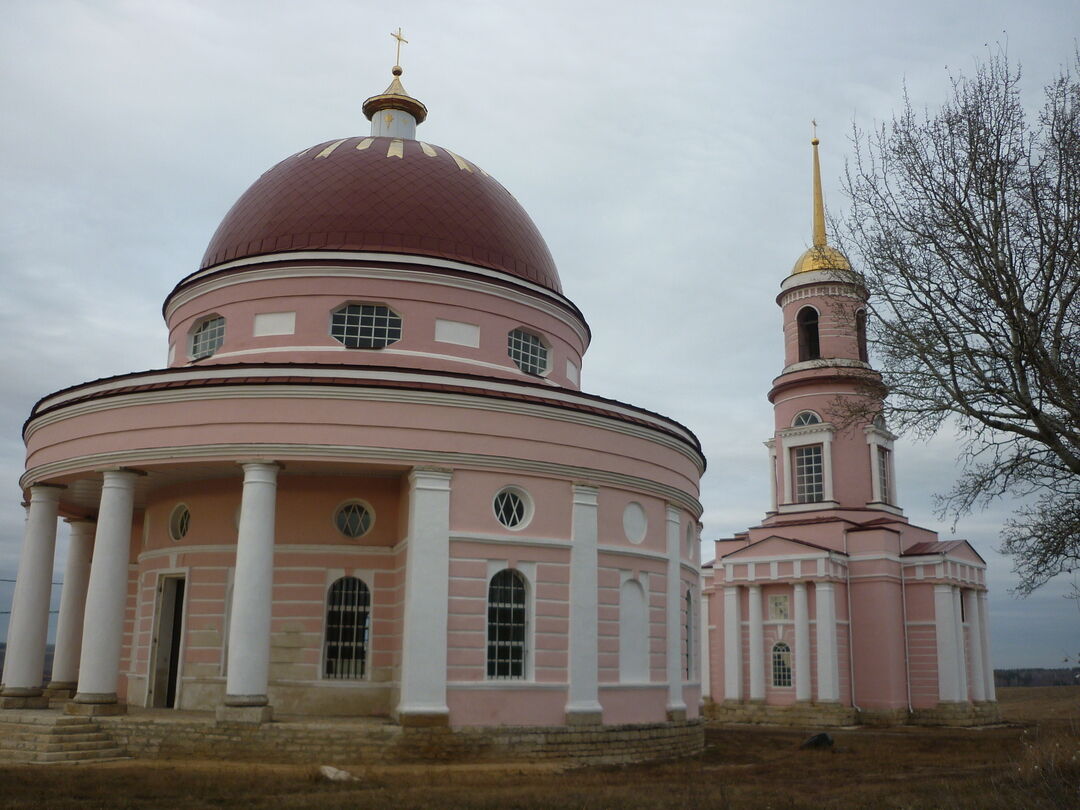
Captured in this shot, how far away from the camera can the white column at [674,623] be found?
21359 millimetres

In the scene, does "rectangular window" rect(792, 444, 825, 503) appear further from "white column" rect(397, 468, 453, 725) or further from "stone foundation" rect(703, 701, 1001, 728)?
"white column" rect(397, 468, 453, 725)

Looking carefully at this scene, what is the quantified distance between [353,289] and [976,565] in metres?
27.7

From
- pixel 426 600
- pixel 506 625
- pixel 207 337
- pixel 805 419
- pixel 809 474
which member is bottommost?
pixel 506 625

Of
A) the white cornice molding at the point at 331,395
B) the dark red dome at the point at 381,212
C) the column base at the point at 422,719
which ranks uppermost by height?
the dark red dome at the point at 381,212

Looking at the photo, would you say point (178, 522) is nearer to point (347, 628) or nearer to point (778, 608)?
point (347, 628)

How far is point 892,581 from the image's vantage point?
35.8 metres

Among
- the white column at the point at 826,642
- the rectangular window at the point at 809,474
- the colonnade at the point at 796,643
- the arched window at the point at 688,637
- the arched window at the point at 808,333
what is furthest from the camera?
the arched window at the point at 808,333

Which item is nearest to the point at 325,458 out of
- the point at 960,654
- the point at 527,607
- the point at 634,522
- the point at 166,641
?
the point at 527,607

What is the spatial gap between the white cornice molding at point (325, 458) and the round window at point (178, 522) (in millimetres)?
2159

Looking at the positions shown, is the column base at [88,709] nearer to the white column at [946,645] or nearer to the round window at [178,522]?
the round window at [178,522]

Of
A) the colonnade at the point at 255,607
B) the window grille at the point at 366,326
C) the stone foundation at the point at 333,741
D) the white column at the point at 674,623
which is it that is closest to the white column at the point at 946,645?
the white column at the point at 674,623

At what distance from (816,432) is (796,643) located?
26.1 feet

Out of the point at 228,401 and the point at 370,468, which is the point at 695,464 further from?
the point at 228,401

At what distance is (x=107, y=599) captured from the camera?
61.3ft
